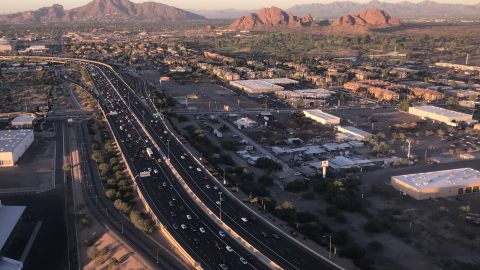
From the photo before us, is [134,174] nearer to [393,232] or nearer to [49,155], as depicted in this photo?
[49,155]

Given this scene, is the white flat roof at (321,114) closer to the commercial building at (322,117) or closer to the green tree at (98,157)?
the commercial building at (322,117)

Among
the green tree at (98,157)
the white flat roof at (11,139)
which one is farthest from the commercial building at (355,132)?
the white flat roof at (11,139)

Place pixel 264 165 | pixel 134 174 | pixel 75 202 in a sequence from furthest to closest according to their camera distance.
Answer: pixel 264 165 < pixel 134 174 < pixel 75 202

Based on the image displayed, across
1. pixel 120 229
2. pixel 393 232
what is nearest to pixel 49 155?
pixel 120 229

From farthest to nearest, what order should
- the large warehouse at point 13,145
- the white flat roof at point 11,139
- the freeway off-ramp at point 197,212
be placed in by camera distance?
1. the white flat roof at point 11,139
2. the large warehouse at point 13,145
3. the freeway off-ramp at point 197,212

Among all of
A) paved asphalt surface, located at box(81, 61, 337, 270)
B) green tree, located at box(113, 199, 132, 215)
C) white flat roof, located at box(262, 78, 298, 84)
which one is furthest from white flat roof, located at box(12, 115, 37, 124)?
white flat roof, located at box(262, 78, 298, 84)

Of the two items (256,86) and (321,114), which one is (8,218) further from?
(256,86)
